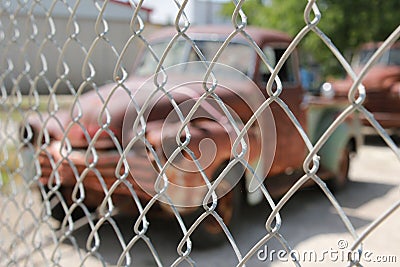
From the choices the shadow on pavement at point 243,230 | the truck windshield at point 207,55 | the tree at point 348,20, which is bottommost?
the shadow on pavement at point 243,230

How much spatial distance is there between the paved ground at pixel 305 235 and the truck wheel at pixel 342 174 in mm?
85

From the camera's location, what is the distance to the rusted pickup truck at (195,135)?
110 inches

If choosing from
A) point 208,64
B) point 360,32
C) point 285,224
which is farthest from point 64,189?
point 360,32

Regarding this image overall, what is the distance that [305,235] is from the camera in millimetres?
3641

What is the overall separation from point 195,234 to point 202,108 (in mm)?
965

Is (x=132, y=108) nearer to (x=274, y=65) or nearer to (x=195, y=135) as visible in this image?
(x=195, y=135)

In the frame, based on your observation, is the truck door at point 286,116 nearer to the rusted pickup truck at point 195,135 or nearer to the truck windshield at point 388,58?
the rusted pickup truck at point 195,135

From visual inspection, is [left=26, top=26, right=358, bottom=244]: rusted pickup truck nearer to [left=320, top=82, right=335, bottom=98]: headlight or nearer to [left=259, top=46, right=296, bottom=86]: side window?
[left=259, top=46, right=296, bottom=86]: side window

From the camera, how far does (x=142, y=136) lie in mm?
1326

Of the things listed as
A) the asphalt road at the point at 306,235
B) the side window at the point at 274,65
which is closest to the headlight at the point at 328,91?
the asphalt road at the point at 306,235

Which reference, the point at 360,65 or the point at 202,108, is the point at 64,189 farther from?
the point at 360,65

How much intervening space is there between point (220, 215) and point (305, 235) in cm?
80

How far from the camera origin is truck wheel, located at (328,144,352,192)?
507cm

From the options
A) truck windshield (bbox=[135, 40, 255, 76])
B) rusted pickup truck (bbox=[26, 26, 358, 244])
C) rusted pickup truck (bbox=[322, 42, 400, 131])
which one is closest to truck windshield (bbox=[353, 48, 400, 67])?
rusted pickup truck (bbox=[322, 42, 400, 131])
